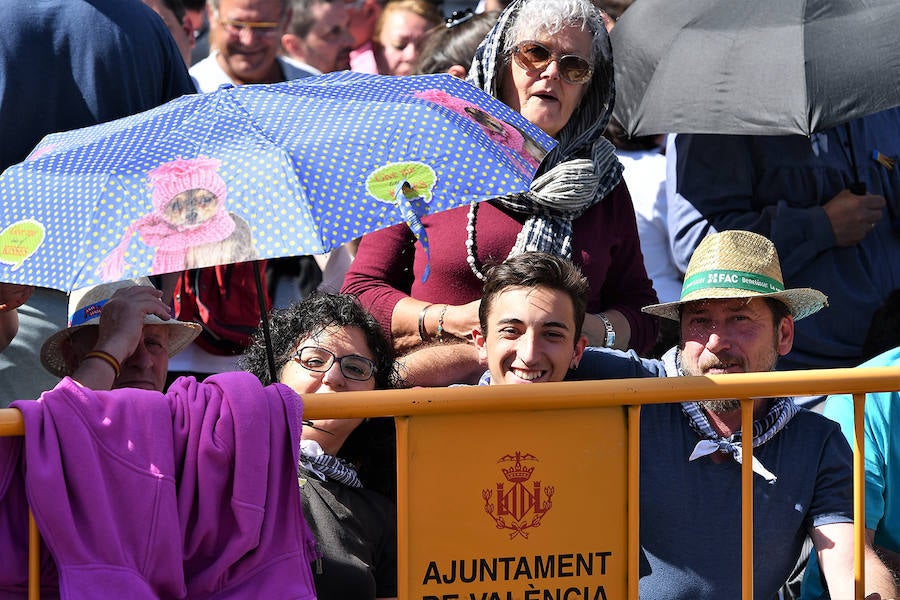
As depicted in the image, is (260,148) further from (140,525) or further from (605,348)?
(605,348)

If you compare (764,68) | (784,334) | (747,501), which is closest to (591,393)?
(747,501)

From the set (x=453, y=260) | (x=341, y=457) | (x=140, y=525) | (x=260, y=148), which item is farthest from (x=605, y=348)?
(x=140, y=525)

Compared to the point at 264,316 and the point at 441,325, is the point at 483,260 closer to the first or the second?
the point at 441,325

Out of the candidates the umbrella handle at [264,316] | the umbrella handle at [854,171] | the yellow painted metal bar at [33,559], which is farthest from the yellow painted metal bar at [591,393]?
the umbrella handle at [854,171]

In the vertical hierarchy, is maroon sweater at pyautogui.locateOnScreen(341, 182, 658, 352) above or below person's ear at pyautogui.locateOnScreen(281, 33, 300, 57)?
below

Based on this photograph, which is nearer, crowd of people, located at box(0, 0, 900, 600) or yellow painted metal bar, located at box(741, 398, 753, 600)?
crowd of people, located at box(0, 0, 900, 600)

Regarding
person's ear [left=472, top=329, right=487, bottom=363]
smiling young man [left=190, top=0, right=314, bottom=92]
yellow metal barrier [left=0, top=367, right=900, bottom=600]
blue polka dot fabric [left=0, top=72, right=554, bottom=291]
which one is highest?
smiling young man [left=190, top=0, right=314, bottom=92]

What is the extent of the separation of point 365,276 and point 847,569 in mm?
1602

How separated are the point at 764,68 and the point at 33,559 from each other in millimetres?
2773

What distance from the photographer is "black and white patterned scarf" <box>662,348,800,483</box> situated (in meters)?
3.61

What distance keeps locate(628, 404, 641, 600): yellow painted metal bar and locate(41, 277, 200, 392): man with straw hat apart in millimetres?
1238

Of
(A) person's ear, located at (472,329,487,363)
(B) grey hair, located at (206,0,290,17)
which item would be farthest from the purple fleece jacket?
(B) grey hair, located at (206,0,290,17)

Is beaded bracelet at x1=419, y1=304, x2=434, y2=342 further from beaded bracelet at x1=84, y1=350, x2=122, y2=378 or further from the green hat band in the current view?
beaded bracelet at x1=84, y1=350, x2=122, y2=378

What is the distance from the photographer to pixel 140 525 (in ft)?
9.36
